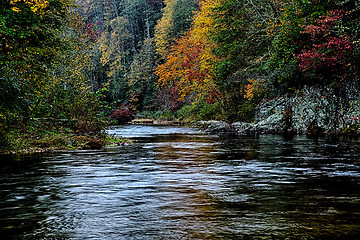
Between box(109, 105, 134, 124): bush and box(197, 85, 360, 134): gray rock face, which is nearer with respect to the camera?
box(197, 85, 360, 134): gray rock face

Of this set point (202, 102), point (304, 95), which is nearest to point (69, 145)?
point (304, 95)

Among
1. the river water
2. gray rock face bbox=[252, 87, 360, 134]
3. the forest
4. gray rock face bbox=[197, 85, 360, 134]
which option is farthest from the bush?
the river water

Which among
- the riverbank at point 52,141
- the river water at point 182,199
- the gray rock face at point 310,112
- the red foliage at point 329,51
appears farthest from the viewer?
the gray rock face at point 310,112

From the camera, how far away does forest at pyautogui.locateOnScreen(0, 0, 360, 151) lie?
35.4 ft

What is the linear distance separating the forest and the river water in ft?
10.8

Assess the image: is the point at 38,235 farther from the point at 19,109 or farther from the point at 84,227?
the point at 19,109

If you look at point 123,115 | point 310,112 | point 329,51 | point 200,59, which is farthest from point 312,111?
point 123,115

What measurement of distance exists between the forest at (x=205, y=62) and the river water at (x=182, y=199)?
3292 millimetres

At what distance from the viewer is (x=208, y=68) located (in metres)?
26.9

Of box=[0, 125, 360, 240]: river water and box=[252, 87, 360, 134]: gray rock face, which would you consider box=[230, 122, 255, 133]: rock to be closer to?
box=[252, 87, 360, 134]: gray rock face

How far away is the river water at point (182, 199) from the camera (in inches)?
136

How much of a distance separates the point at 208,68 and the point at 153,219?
23732mm

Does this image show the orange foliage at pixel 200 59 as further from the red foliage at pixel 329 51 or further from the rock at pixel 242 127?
the red foliage at pixel 329 51

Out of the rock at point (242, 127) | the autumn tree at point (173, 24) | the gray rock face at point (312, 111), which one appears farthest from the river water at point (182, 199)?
the autumn tree at point (173, 24)
